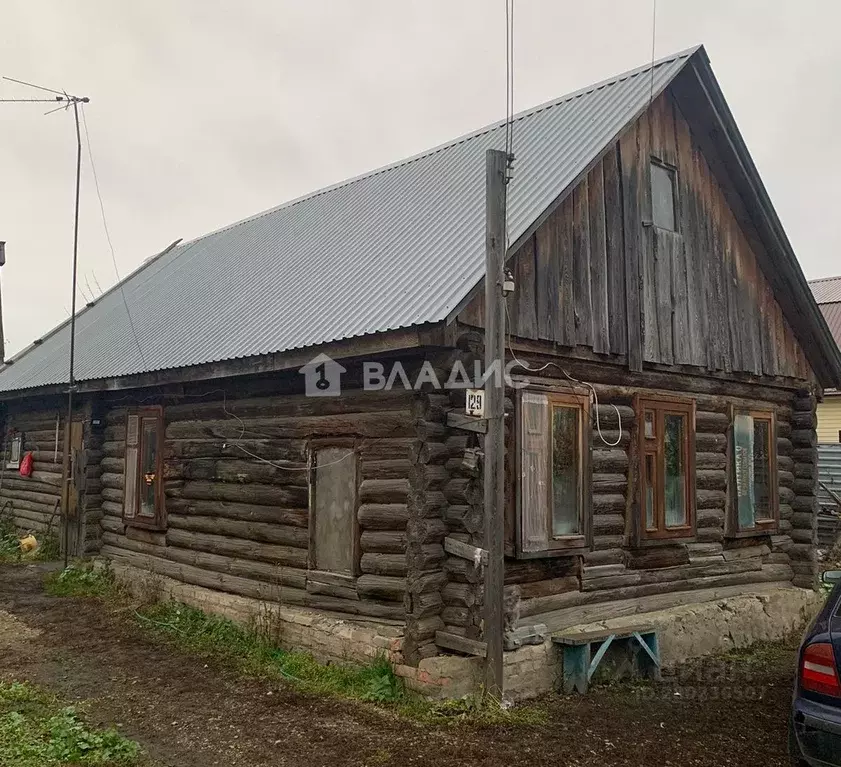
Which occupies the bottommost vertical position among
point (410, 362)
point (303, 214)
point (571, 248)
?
point (410, 362)

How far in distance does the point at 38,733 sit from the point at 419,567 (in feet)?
11.0

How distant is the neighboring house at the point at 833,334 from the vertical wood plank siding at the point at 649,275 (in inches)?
388

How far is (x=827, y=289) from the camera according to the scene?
3456 cm

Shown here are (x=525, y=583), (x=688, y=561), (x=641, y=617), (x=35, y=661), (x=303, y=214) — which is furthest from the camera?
(x=303, y=214)

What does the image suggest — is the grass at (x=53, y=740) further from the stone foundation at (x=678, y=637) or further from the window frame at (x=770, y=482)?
the window frame at (x=770, y=482)

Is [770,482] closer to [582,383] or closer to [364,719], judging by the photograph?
[582,383]

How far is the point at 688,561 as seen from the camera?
33.9 feet

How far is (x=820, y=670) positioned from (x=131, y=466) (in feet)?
34.4

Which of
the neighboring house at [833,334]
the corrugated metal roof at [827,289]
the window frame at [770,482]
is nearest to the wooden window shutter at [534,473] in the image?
the window frame at [770,482]

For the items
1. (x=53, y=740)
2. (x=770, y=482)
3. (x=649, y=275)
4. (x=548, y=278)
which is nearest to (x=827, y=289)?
(x=770, y=482)

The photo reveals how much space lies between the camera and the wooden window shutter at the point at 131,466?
1268 centimetres

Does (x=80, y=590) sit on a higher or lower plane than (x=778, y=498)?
lower

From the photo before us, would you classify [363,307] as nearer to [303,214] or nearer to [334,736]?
[334,736]

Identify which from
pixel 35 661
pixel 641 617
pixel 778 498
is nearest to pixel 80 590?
pixel 35 661
